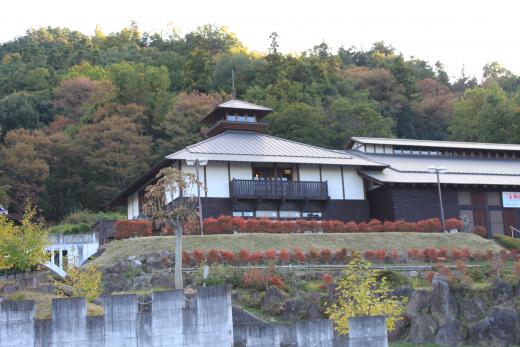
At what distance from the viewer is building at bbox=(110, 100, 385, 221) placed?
42656mm

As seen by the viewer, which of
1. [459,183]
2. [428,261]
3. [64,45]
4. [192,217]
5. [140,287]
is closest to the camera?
[192,217]

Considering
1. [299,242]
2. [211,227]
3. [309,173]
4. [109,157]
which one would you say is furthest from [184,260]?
[109,157]

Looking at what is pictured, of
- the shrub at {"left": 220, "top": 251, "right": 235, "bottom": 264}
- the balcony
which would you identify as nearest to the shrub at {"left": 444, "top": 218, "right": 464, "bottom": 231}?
the balcony

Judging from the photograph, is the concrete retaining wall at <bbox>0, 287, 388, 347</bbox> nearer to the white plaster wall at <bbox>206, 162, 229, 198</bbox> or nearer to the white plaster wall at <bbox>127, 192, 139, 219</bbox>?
the white plaster wall at <bbox>206, 162, 229, 198</bbox>

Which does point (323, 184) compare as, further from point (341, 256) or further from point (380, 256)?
point (341, 256)

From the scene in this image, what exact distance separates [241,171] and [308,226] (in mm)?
6279

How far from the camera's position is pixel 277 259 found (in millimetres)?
33656

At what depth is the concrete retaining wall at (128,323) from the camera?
17.2 m

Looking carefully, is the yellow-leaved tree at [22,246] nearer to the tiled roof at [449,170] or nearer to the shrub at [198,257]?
the shrub at [198,257]

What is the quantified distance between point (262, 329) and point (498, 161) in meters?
40.9

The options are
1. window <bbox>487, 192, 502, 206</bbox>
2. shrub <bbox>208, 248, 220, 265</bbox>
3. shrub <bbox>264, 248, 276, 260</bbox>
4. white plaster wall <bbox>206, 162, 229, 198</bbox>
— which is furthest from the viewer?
window <bbox>487, 192, 502, 206</bbox>

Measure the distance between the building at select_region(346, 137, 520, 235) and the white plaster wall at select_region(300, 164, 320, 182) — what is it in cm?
297

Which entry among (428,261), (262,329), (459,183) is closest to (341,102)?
(459,183)

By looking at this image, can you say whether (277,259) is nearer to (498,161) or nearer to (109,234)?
(109,234)
